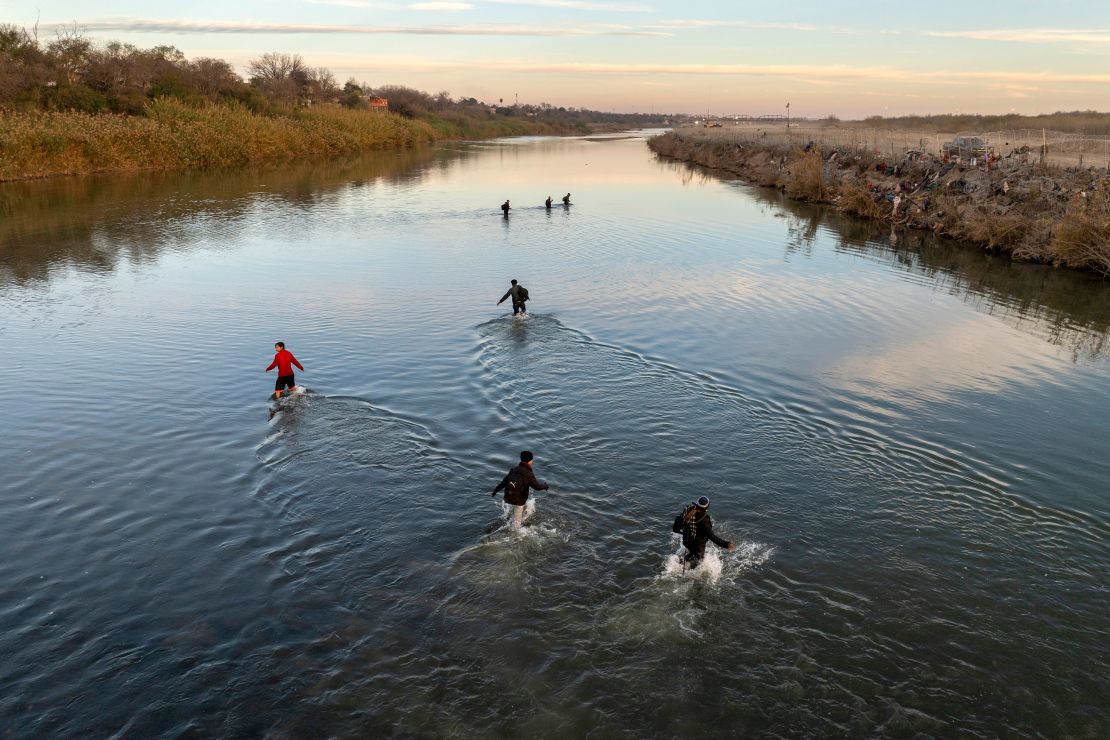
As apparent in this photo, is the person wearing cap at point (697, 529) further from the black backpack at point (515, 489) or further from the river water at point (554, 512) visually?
the black backpack at point (515, 489)

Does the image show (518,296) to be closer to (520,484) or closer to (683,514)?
(520,484)

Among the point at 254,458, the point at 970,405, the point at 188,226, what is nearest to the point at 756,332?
the point at 970,405

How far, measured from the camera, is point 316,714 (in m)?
9.41

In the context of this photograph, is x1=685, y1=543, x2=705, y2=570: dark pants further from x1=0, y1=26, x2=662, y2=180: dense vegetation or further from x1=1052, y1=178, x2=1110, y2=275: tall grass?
x1=0, y1=26, x2=662, y2=180: dense vegetation

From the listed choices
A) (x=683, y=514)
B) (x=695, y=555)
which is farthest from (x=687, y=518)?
(x=695, y=555)

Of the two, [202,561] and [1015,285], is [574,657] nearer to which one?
[202,561]

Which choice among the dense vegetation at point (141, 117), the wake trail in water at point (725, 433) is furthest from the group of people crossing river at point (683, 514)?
the dense vegetation at point (141, 117)

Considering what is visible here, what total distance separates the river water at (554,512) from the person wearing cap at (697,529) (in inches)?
26.2

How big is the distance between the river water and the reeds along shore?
512cm

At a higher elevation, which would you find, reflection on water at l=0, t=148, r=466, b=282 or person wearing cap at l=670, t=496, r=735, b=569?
reflection on water at l=0, t=148, r=466, b=282

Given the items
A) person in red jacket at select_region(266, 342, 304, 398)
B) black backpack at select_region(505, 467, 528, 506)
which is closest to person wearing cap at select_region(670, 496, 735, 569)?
black backpack at select_region(505, 467, 528, 506)

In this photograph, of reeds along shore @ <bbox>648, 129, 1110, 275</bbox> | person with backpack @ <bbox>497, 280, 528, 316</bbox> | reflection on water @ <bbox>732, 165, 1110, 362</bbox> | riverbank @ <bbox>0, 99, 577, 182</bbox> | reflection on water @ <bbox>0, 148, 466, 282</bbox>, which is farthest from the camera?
riverbank @ <bbox>0, 99, 577, 182</bbox>

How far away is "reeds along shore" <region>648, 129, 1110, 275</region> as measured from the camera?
1422 inches

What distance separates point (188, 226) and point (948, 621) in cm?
4943
